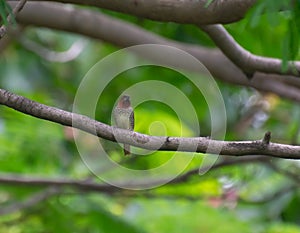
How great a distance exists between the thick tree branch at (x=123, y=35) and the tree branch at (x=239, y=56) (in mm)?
755

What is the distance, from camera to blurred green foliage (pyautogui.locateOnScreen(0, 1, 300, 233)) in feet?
14.6

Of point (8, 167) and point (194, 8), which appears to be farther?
point (8, 167)

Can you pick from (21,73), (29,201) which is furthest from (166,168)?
(21,73)

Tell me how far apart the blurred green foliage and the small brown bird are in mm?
1062

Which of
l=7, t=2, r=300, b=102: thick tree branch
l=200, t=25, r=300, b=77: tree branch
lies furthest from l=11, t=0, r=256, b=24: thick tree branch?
l=7, t=2, r=300, b=102: thick tree branch

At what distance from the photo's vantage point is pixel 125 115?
8.66ft

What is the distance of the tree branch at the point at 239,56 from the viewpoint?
9.55 feet

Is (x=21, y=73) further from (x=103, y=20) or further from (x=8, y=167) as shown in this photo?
(x=103, y=20)

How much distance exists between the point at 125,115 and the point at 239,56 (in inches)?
22.6

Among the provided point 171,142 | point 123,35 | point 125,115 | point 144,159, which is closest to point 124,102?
point 125,115

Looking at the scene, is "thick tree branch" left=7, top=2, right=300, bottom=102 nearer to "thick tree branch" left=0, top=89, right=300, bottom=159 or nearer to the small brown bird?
the small brown bird

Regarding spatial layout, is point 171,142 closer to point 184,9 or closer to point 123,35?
point 184,9

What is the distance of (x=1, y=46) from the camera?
177 inches

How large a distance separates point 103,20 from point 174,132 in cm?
64
